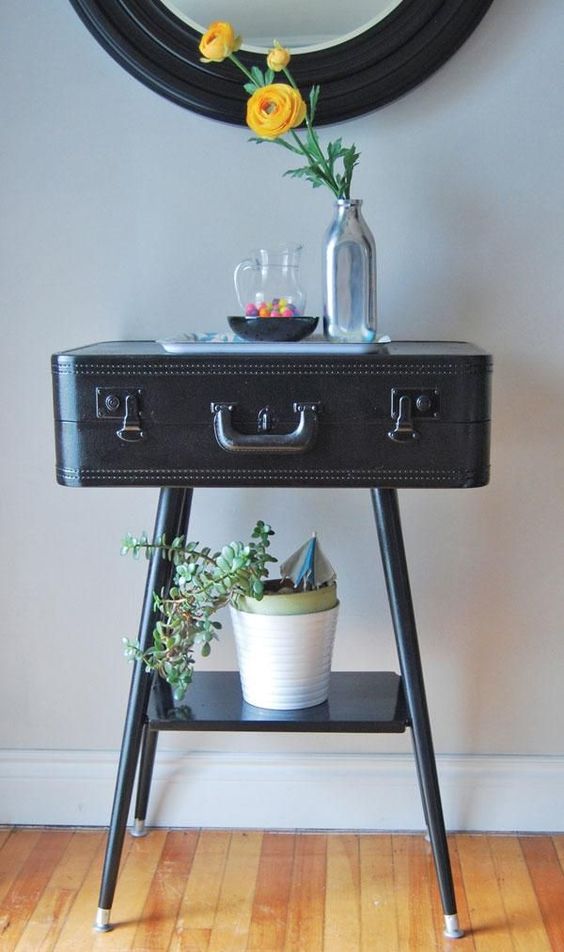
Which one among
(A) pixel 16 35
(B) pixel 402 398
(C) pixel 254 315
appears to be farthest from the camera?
(A) pixel 16 35

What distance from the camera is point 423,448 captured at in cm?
157

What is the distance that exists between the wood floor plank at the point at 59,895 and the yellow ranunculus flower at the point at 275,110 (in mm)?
1259

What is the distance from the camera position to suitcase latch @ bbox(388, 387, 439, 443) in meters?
1.55

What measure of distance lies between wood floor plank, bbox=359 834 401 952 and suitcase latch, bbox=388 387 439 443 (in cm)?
78

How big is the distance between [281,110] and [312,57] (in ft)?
0.80

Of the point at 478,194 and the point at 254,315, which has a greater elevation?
the point at 478,194

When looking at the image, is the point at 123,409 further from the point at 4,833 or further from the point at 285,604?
the point at 4,833

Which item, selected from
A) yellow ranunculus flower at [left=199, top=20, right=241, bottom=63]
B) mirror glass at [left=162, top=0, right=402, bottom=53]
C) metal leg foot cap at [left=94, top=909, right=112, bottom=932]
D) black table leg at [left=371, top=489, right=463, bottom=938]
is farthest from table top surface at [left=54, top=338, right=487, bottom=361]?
metal leg foot cap at [left=94, top=909, right=112, bottom=932]

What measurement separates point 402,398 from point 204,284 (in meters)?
0.54

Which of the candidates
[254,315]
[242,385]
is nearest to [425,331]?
[254,315]

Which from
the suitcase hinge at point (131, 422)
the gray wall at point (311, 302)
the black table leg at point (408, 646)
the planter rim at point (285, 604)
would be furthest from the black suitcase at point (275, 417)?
the gray wall at point (311, 302)

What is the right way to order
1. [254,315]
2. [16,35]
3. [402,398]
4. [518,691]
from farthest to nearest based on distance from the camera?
[518,691]
[16,35]
[254,315]
[402,398]

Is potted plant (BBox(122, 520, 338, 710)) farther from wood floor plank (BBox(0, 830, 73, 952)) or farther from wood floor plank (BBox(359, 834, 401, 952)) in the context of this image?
wood floor plank (BBox(0, 830, 73, 952))

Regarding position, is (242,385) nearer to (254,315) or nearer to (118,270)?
(254,315)
